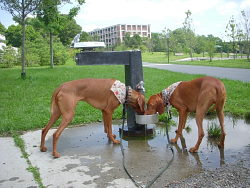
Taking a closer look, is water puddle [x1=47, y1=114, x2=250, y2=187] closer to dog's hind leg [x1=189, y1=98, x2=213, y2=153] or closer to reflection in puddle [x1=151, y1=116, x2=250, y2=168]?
reflection in puddle [x1=151, y1=116, x2=250, y2=168]

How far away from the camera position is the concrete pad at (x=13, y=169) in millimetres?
3881

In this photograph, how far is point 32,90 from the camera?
494 inches

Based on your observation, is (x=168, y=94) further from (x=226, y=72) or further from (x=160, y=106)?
(x=226, y=72)

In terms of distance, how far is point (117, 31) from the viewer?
71562mm

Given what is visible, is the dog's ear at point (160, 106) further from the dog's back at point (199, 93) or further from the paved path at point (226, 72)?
Result: the paved path at point (226, 72)

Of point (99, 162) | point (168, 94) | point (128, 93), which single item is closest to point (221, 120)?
point (168, 94)

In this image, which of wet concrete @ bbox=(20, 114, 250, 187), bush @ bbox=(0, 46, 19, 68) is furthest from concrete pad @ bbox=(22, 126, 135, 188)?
bush @ bbox=(0, 46, 19, 68)

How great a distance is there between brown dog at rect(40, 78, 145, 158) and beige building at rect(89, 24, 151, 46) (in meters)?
49.7

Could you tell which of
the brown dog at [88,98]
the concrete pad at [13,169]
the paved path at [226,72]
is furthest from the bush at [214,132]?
the paved path at [226,72]

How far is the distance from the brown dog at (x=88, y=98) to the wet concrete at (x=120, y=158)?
15.5 inches

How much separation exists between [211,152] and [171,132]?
133 cm

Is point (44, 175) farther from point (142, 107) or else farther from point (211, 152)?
point (211, 152)

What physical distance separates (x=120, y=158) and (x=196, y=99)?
156 cm

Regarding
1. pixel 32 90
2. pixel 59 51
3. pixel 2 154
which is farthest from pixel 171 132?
pixel 59 51
